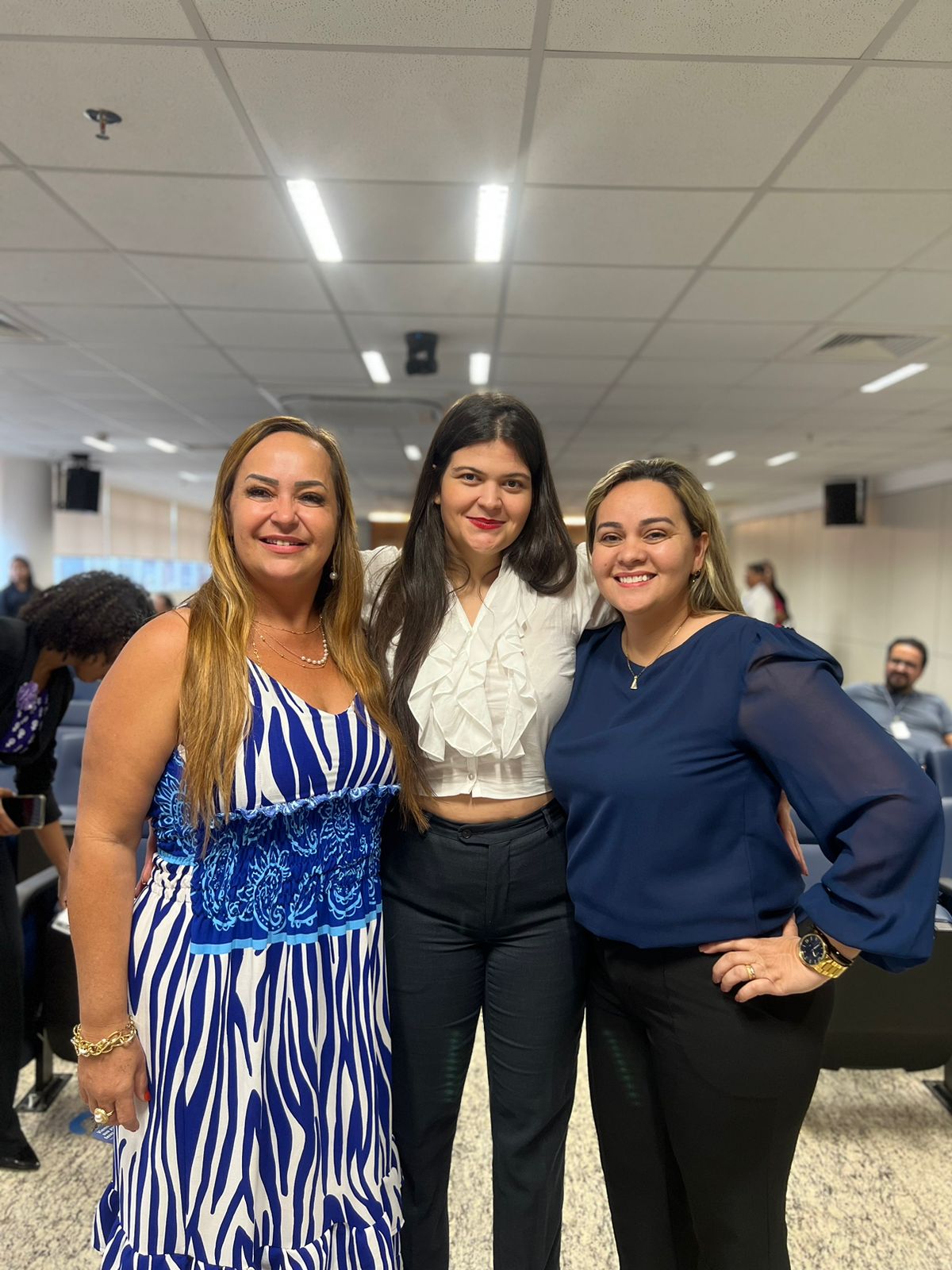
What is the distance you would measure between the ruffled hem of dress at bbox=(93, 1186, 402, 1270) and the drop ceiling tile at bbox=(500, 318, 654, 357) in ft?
14.7

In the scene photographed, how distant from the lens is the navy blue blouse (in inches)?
45.5

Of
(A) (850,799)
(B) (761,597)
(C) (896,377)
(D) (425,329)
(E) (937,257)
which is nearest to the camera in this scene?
(A) (850,799)

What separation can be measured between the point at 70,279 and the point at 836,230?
3777 mm

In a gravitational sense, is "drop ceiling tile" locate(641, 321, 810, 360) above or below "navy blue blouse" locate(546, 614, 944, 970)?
above

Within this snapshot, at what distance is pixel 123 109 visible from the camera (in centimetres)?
266

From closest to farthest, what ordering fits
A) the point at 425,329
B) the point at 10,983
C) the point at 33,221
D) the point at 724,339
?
the point at 10,983, the point at 33,221, the point at 425,329, the point at 724,339

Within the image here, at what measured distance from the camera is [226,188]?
Answer: 3.22 m

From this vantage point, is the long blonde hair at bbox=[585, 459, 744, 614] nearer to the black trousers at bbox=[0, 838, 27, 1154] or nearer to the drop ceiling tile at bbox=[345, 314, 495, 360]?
the black trousers at bbox=[0, 838, 27, 1154]

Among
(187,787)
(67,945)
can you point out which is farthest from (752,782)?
(67,945)

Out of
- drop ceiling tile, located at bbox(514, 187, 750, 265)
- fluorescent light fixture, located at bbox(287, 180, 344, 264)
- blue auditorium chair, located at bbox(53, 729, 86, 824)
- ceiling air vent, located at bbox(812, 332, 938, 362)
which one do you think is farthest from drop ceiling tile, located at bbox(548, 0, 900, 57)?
blue auditorium chair, located at bbox(53, 729, 86, 824)

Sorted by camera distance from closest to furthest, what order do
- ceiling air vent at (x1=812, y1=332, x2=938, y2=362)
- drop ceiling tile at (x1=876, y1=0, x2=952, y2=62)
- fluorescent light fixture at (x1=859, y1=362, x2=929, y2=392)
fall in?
drop ceiling tile at (x1=876, y1=0, x2=952, y2=62) → ceiling air vent at (x1=812, y1=332, x2=938, y2=362) → fluorescent light fixture at (x1=859, y1=362, x2=929, y2=392)

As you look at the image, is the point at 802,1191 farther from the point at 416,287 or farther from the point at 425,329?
the point at 425,329

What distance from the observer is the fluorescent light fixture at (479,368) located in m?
5.64

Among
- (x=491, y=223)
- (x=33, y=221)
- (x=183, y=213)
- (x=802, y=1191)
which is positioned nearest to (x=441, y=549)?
(x=802, y=1191)
